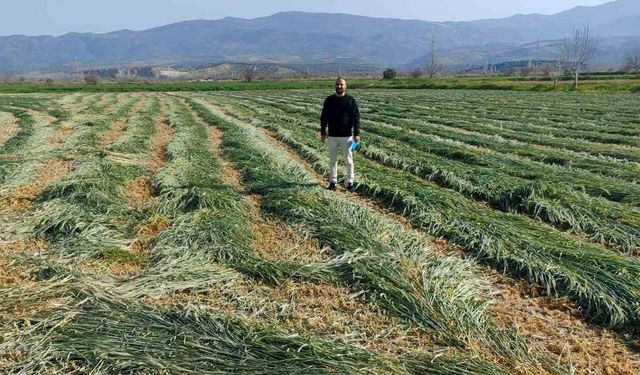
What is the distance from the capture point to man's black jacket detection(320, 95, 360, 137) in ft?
30.4

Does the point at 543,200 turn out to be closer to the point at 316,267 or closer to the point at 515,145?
the point at 316,267

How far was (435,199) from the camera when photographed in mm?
8398

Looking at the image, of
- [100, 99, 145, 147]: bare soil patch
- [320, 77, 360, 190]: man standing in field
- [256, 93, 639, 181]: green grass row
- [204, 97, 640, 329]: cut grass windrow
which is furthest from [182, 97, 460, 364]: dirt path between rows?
[100, 99, 145, 147]: bare soil patch

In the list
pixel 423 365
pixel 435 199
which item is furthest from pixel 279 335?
pixel 435 199

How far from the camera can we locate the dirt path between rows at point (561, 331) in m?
4.15

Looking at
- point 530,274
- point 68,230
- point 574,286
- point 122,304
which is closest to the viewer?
point 122,304

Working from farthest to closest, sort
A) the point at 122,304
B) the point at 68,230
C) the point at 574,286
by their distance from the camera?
the point at 68,230 < the point at 574,286 < the point at 122,304

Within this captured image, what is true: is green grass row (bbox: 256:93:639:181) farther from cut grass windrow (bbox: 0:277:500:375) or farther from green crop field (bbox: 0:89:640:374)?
cut grass windrow (bbox: 0:277:500:375)

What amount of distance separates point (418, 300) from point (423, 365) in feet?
3.41

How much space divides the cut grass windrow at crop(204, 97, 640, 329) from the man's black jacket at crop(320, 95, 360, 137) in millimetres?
1244

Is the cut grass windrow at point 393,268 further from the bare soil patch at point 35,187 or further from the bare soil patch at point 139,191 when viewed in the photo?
the bare soil patch at point 35,187

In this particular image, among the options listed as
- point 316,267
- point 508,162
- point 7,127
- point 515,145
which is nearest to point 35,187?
point 316,267

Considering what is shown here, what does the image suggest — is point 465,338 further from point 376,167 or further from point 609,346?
point 376,167

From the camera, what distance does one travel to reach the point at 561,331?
4.64 m
